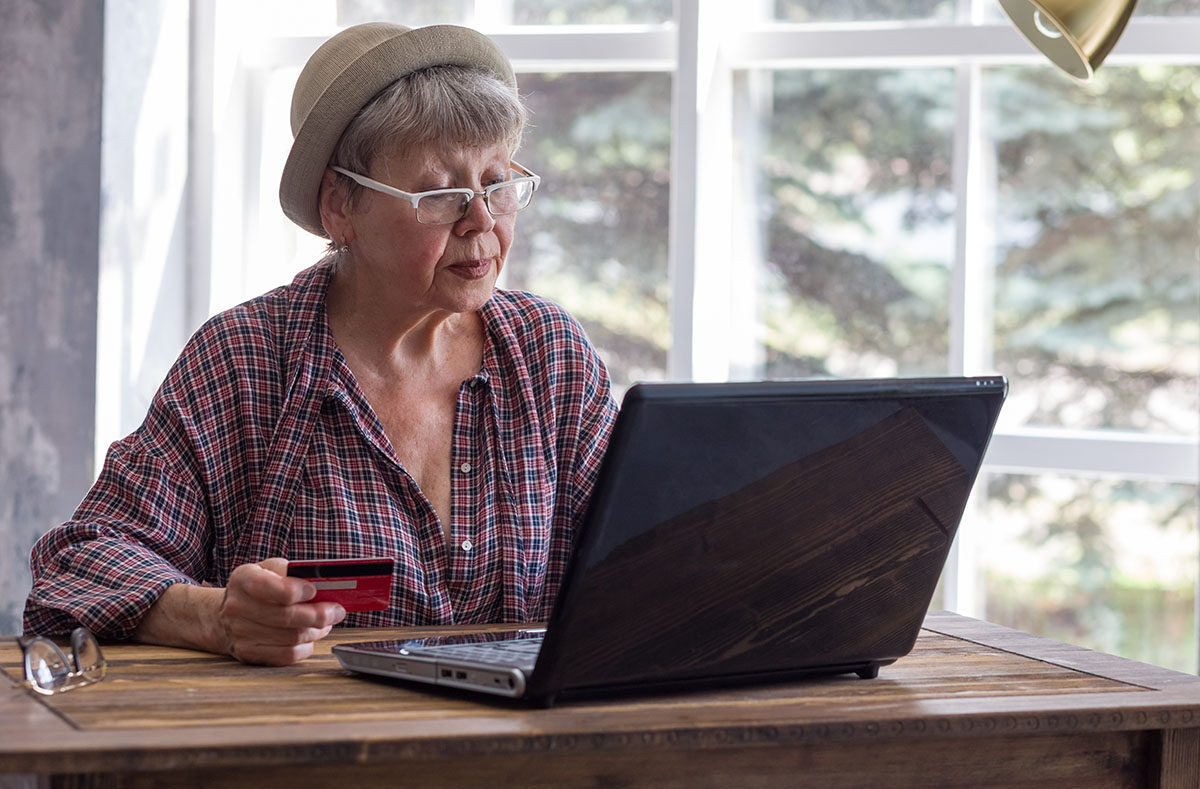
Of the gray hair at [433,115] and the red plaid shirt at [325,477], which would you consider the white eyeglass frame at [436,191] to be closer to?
the gray hair at [433,115]

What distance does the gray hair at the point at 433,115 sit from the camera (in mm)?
1760

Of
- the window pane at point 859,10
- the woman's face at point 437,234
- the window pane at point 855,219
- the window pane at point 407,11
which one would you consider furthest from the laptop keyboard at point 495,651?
the window pane at point 407,11

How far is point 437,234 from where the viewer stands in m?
1.77

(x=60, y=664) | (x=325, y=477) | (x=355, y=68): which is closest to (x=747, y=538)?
(x=60, y=664)

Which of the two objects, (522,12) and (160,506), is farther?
(522,12)

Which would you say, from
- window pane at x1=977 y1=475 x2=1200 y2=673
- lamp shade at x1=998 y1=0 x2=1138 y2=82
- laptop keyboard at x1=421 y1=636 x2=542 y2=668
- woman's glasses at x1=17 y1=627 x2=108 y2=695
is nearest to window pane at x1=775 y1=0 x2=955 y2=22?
window pane at x1=977 y1=475 x2=1200 y2=673

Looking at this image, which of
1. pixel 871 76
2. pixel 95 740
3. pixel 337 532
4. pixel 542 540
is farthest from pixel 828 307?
pixel 95 740

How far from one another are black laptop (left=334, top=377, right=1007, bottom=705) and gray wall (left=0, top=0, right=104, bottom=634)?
1857 millimetres

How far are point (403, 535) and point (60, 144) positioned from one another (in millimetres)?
1588

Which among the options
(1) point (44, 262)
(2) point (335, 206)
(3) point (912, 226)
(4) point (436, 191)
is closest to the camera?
(4) point (436, 191)

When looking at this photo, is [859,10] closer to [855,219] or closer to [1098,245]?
[855,219]

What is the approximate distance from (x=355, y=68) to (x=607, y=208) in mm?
1542

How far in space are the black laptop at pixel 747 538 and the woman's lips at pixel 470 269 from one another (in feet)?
2.12

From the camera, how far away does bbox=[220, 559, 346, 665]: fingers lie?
51.1 inches
